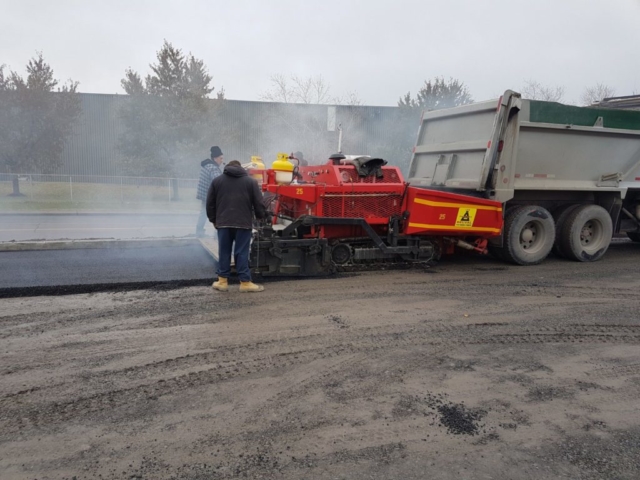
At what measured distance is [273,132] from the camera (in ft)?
77.4

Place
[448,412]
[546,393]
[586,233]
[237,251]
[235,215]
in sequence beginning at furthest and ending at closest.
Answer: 1. [586,233]
2. [237,251]
3. [235,215]
4. [546,393]
5. [448,412]

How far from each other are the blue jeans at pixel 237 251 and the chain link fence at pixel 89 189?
13065mm

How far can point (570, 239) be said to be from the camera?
298 inches

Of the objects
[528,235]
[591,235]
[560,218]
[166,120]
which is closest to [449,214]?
[528,235]

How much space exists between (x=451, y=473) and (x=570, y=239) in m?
6.05

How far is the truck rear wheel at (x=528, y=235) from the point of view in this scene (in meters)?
7.19

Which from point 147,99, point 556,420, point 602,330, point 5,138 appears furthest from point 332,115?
point 556,420

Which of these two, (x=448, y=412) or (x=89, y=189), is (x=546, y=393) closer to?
(x=448, y=412)

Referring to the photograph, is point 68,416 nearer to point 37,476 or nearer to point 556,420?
point 37,476

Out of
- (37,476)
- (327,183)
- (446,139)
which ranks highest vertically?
(446,139)

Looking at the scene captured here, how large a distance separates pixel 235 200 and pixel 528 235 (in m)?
4.34

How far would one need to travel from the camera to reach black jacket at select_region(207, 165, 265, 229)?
5625mm

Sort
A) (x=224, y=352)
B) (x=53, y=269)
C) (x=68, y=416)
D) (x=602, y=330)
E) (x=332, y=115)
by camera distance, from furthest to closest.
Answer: (x=332, y=115) → (x=53, y=269) → (x=602, y=330) → (x=224, y=352) → (x=68, y=416)

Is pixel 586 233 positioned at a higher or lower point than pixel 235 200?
lower
